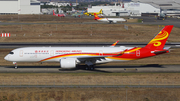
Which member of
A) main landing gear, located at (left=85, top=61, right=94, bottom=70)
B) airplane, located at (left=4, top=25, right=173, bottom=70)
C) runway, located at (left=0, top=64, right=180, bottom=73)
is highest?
airplane, located at (left=4, top=25, right=173, bottom=70)

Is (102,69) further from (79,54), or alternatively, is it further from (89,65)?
(79,54)

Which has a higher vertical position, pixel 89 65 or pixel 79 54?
pixel 79 54

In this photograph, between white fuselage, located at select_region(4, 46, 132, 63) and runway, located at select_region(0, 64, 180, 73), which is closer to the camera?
runway, located at select_region(0, 64, 180, 73)

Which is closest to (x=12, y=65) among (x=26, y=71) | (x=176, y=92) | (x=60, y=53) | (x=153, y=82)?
(x=26, y=71)

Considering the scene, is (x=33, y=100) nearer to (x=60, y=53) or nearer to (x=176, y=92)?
(x=60, y=53)

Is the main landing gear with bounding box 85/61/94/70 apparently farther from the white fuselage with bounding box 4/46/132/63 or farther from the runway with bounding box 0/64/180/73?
the white fuselage with bounding box 4/46/132/63

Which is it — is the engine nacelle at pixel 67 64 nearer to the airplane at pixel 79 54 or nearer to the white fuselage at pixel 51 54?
the airplane at pixel 79 54

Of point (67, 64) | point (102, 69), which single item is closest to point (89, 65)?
point (102, 69)


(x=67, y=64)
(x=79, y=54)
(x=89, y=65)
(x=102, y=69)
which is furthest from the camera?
(x=102, y=69)

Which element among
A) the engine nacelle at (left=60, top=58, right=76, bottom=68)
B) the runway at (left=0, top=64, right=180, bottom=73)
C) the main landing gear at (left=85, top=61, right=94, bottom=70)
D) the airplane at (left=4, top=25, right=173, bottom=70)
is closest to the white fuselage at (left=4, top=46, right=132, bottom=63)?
the airplane at (left=4, top=25, right=173, bottom=70)

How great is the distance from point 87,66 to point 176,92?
18.9m

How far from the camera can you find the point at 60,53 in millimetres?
46000

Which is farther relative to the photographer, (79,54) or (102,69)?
(102,69)

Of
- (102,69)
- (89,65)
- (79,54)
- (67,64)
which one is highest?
(79,54)
